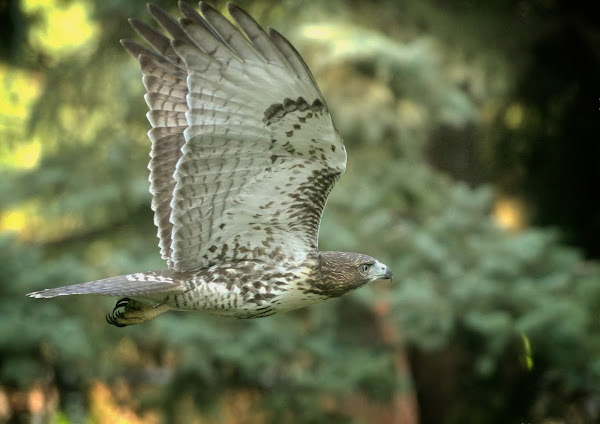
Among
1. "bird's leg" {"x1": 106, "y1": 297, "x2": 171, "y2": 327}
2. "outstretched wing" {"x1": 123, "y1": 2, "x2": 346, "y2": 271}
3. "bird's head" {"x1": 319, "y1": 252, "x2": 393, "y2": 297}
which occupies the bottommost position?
"bird's leg" {"x1": 106, "y1": 297, "x2": 171, "y2": 327}

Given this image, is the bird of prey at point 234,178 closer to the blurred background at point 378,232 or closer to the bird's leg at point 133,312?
the bird's leg at point 133,312

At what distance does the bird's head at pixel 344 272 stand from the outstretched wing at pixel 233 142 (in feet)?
0.45

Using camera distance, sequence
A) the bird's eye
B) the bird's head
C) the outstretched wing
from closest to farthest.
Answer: the outstretched wing → the bird's head → the bird's eye

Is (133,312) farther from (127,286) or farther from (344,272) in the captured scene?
(344,272)

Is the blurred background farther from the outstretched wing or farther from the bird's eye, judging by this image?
the bird's eye

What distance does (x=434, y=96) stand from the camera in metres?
8.59

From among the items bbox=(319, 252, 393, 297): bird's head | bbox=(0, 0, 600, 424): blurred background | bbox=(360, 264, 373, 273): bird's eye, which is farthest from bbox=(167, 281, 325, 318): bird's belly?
bbox=(0, 0, 600, 424): blurred background

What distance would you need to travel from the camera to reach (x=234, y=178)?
3805 millimetres

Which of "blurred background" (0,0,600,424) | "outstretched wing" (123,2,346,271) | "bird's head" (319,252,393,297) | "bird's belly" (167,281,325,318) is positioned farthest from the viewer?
"blurred background" (0,0,600,424)

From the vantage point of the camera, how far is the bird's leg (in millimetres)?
3898

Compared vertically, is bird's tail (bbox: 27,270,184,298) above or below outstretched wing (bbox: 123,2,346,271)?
below

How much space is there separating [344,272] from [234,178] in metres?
0.71

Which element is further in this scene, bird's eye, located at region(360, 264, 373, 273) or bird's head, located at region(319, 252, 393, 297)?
bird's eye, located at region(360, 264, 373, 273)

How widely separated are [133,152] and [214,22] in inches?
245
